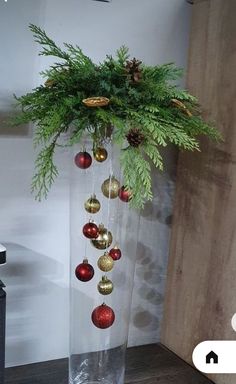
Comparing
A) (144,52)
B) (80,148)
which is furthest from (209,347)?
(144,52)

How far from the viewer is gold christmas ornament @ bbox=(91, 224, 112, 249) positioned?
0.96m

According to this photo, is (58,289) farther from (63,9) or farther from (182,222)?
(63,9)

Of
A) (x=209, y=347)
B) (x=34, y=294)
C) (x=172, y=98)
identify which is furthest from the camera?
(x=34, y=294)

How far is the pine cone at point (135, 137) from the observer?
824 millimetres

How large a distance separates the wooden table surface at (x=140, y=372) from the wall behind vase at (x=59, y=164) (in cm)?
4

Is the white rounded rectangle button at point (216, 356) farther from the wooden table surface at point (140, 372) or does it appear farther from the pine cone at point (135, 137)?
the pine cone at point (135, 137)

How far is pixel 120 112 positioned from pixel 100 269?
13.7 inches

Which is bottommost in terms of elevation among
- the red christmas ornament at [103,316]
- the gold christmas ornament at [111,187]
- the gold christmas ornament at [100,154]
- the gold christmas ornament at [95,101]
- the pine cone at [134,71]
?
the red christmas ornament at [103,316]

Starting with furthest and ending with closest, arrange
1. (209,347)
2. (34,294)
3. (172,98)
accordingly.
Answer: (34,294) → (209,347) → (172,98)

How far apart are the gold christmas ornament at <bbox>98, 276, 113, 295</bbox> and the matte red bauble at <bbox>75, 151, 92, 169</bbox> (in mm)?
255

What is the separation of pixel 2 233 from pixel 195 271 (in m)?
0.54

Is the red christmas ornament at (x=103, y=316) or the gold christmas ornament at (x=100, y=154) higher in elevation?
the gold christmas ornament at (x=100, y=154)

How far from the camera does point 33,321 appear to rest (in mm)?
1185

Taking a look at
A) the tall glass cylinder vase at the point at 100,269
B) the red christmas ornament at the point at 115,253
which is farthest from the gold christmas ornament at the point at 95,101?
the red christmas ornament at the point at 115,253
